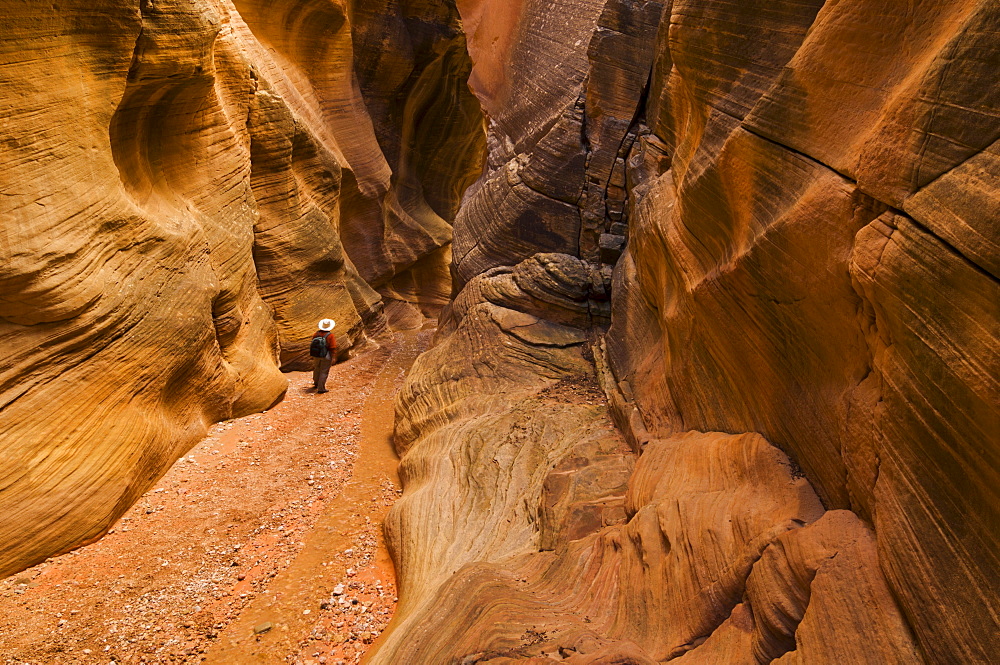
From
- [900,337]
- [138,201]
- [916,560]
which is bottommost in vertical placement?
[138,201]

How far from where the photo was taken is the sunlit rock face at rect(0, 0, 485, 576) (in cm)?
548

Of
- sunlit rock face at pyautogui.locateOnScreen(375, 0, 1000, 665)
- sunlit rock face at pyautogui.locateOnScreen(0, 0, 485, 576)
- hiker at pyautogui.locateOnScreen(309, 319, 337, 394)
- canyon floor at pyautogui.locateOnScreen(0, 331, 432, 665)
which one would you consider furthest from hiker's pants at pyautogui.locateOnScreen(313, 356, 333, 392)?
sunlit rock face at pyautogui.locateOnScreen(375, 0, 1000, 665)

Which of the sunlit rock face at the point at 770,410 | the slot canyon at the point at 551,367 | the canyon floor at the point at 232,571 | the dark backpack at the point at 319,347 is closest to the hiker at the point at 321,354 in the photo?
the dark backpack at the point at 319,347

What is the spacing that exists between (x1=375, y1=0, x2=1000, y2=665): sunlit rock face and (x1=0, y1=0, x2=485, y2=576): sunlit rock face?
268 cm

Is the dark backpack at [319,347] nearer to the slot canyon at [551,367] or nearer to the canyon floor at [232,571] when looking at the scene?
the slot canyon at [551,367]

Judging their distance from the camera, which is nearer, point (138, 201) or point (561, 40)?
point (138, 201)

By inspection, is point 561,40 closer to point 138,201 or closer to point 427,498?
point 138,201

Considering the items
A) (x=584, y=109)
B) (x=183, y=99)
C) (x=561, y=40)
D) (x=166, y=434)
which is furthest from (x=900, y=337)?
(x=561, y=40)

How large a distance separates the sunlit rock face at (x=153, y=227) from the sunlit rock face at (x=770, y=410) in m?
2.68

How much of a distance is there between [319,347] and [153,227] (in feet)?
12.4

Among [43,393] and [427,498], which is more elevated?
[43,393]

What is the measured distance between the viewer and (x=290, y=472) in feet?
25.4

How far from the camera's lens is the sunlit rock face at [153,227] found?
548 cm

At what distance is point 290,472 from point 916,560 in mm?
6335
